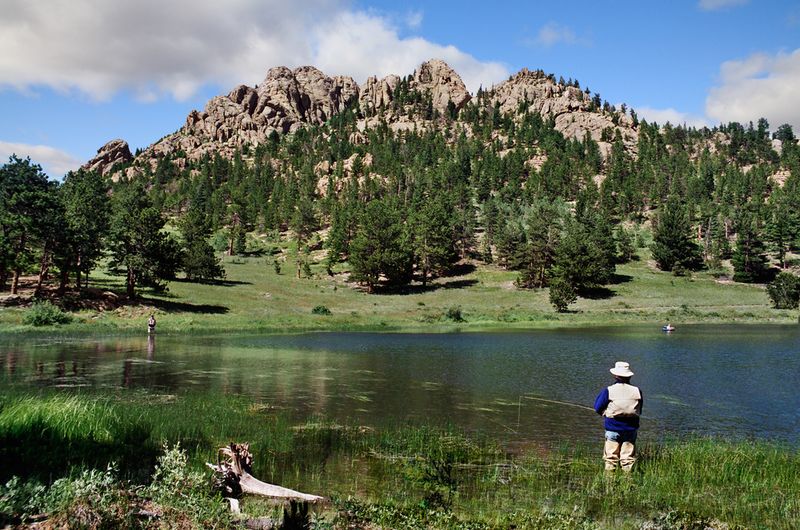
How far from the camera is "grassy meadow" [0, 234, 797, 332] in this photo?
207 ft

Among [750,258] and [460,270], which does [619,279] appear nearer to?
[750,258]

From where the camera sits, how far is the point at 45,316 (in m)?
51.9

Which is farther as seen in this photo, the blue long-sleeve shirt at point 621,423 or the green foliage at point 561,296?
the green foliage at point 561,296

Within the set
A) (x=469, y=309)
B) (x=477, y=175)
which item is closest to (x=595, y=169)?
(x=477, y=175)

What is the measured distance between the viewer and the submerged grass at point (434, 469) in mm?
9453

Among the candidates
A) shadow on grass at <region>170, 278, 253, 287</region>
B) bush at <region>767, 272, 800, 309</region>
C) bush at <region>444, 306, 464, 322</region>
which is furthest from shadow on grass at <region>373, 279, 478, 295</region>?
bush at <region>767, 272, 800, 309</region>

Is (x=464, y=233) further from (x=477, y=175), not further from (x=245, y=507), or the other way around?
(x=245, y=507)

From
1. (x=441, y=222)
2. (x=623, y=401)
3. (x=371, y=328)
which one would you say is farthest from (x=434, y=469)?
(x=441, y=222)

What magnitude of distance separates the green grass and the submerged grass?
43.6m

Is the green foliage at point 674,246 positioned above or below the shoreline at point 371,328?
above

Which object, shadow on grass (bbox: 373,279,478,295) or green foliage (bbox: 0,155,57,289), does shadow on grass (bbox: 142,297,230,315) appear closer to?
green foliage (bbox: 0,155,57,289)

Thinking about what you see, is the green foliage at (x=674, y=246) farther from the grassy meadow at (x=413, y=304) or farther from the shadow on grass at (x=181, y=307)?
the shadow on grass at (x=181, y=307)

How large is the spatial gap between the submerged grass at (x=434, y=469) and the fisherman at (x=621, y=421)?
0.49 meters

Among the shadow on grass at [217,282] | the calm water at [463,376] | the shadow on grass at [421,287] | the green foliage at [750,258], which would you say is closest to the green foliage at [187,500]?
the calm water at [463,376]
